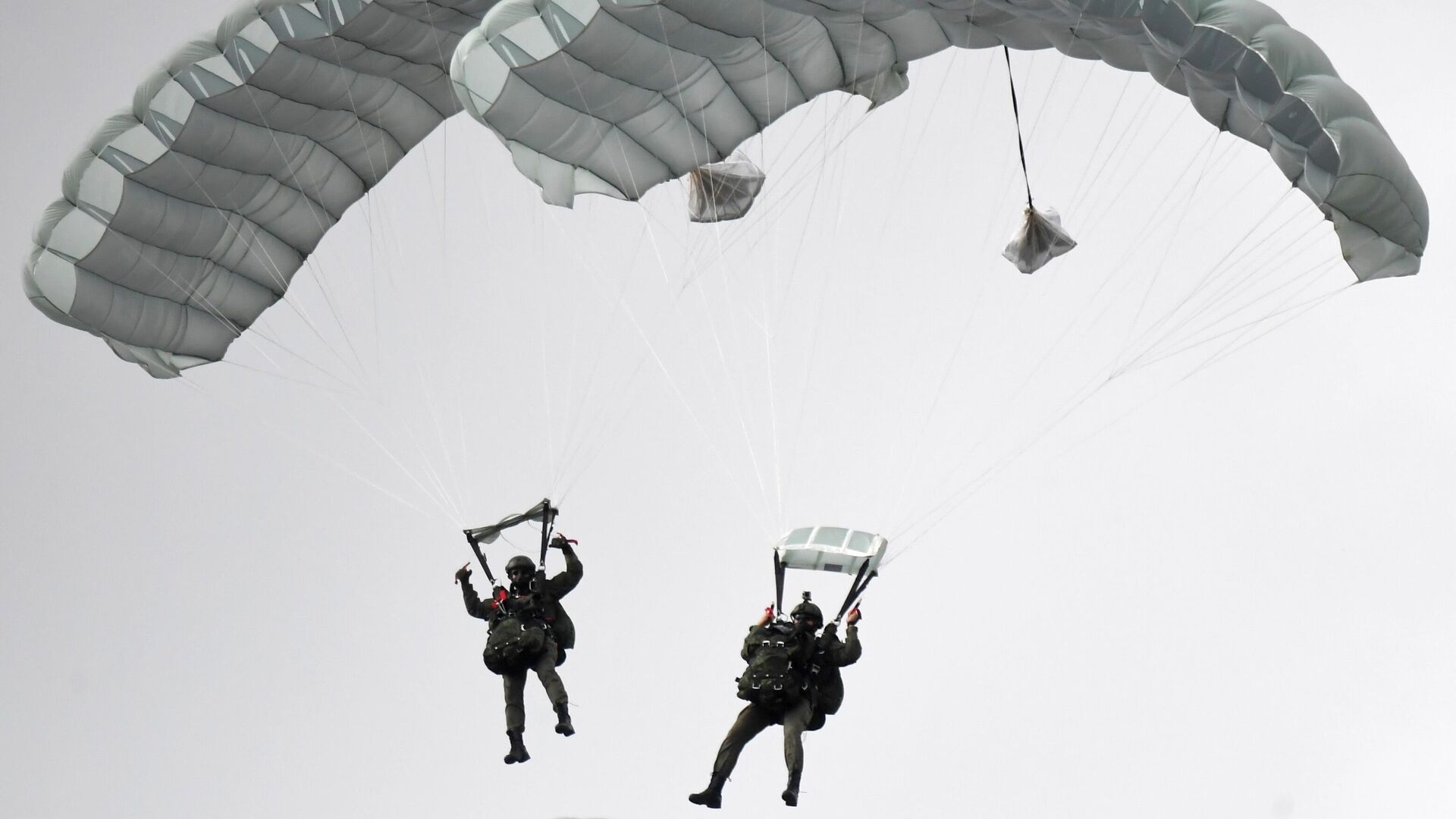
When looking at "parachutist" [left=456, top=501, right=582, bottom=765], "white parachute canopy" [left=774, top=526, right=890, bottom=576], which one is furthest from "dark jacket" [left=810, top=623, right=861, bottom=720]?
"parachutist" [left=456, top=501, right=582, bottom=765]

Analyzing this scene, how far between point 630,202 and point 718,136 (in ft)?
2.55

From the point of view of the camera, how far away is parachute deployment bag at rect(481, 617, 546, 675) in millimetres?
15367

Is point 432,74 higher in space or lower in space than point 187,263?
higher

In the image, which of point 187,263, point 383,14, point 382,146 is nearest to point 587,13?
point 383,14

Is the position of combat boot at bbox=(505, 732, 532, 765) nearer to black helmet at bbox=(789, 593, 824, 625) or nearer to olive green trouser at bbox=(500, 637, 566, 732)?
olive green trouser at bbox=(500, 637, 566, 732)

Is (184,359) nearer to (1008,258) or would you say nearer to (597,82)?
(597,82)

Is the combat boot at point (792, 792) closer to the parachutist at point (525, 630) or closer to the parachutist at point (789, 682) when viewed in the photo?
the parachutist at point (789, 682)

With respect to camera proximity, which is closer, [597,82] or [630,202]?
[597,82]

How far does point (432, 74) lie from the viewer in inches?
693

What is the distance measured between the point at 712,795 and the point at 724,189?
17.7 ft

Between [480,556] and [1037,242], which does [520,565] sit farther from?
[1037,242]

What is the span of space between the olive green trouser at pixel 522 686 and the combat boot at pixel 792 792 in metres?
1.81

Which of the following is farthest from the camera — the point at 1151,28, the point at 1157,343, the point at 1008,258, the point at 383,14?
the point at 1008,258

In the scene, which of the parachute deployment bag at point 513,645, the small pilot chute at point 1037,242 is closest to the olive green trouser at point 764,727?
the parachute deployment bag at point 513,645
